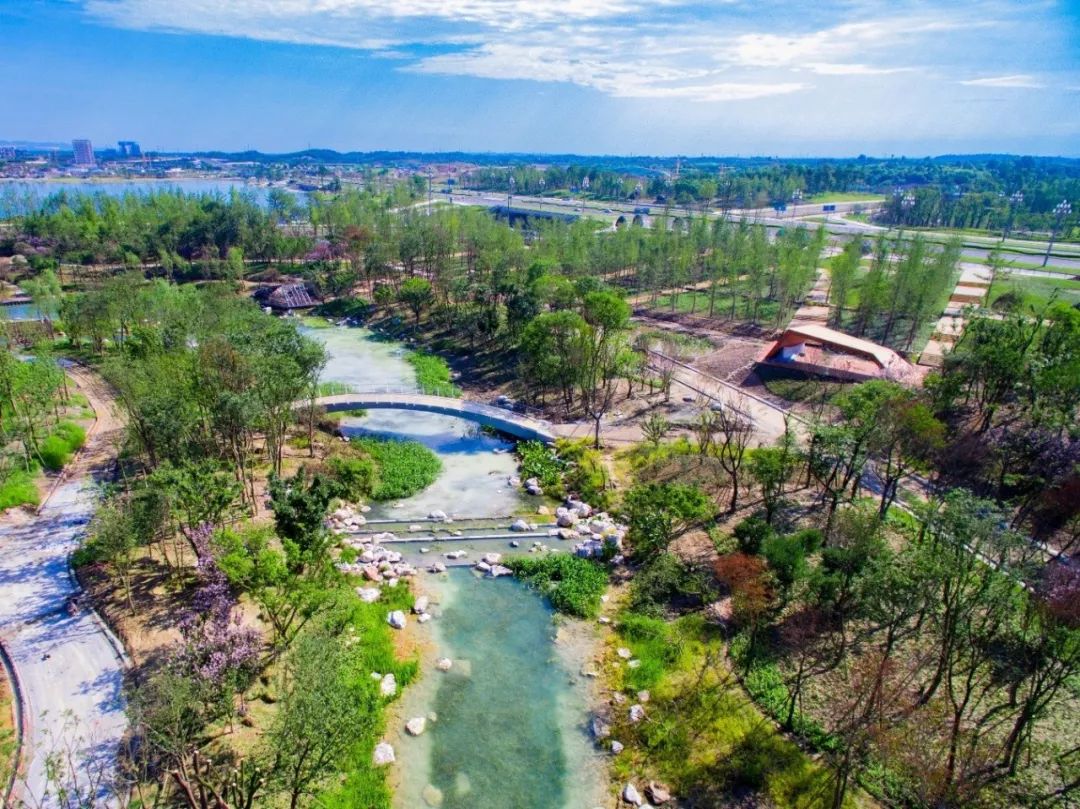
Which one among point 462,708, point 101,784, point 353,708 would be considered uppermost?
point 353,708

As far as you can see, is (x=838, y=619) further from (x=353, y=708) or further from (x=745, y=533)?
(x=353, y=708)

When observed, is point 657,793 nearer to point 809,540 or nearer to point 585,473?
point 809,540

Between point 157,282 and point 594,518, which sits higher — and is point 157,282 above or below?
above

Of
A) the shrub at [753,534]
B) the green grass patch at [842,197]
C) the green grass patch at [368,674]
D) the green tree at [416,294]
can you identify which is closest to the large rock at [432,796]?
the green grass patch at [368,674]

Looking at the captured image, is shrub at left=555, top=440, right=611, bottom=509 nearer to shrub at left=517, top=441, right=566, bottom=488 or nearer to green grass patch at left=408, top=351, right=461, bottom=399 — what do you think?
shrub at left=517, top=441, right=566, bottom=488

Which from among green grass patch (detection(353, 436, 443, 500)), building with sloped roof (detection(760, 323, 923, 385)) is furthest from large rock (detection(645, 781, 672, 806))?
building with sloped roof (detection(760, 323, 923, 385))

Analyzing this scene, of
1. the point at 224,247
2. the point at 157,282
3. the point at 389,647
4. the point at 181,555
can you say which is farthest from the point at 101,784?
the point at 224,247
